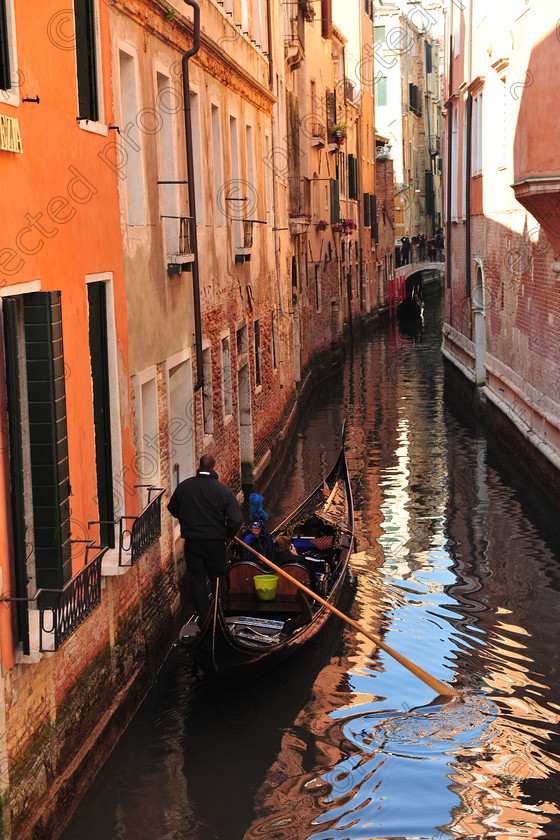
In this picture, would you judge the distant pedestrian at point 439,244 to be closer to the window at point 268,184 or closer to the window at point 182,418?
the window at point 268,184

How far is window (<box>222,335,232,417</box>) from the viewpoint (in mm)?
Answer: 12188

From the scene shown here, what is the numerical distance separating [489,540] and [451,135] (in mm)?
15618

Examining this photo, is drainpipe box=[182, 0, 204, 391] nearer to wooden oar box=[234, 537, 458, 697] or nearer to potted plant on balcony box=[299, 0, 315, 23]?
wooden oar box=[234, 537, 458, 697]

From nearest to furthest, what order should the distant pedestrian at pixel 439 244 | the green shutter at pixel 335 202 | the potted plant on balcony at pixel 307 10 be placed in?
the potted plant on balcony at pixel 307 10, the green shutter at pixel 335 202, the distant pedestrian at pixel 439 244

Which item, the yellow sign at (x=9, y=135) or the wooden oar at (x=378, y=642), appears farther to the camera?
the wooden oar at (x=378, y=642)

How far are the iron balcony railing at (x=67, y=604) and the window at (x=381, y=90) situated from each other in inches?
1765

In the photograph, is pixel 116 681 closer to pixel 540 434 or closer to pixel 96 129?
pixel 96 129

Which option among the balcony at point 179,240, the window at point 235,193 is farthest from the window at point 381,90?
the balcony at point 179,240

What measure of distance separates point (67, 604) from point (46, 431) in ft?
2.88

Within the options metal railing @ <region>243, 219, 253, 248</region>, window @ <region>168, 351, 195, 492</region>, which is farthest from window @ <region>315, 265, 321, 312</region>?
window @ <region>168, 351, 195, 492</region>

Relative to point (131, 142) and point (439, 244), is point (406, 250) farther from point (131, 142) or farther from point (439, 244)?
point (131, 142)

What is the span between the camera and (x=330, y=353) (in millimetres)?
28750

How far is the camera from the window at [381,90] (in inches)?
1891

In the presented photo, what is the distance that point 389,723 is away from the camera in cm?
720
